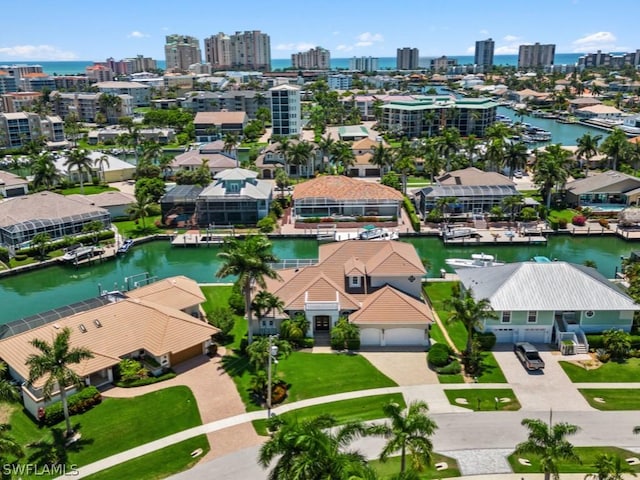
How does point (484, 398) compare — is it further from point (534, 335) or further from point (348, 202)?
point (348, 202)

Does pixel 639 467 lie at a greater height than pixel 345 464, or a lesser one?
lesser

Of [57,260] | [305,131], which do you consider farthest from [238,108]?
[57,260]

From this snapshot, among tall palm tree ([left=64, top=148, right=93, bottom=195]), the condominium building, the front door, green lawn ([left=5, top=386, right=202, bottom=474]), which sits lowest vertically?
green lawn ([left=5, top=386, right=202, bottom=474])

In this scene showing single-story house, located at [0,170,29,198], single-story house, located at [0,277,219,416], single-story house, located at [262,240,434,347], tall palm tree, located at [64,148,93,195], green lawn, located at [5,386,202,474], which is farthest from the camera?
tall palm tree, located at [64,148,93,195]

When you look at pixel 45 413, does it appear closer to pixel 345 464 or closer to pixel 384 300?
pixel 345 464

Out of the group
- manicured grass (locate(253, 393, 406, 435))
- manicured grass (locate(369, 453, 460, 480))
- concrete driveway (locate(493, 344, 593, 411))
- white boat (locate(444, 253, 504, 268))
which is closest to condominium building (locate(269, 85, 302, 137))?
white boat (locate(444, 253, 504, 268))

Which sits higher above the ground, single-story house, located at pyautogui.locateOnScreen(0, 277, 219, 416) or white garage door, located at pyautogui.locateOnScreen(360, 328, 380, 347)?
single-story house, located at pyautogui.locateOnScreen(0, 277, 219, 416)

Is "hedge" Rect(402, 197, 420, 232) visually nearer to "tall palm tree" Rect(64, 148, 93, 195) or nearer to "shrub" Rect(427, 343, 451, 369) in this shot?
"shrub" Rect(427, 343, 451, 369)
